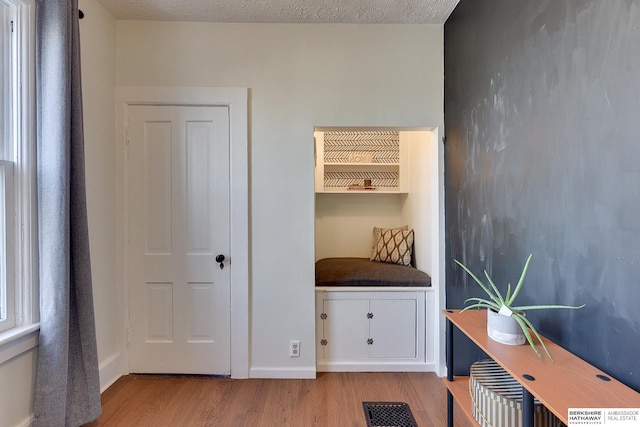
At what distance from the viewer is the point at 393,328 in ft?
8.13

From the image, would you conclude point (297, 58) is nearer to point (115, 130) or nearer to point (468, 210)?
point (115, 130)

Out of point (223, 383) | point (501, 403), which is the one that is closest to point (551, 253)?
point (501, 403)

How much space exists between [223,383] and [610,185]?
2467mm

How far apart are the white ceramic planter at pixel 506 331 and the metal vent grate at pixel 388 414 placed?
1004 mm

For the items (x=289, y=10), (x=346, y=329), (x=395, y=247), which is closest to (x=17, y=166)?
(x=289, y=10)

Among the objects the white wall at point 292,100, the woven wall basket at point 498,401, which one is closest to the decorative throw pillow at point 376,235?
the white wall at point 292,100

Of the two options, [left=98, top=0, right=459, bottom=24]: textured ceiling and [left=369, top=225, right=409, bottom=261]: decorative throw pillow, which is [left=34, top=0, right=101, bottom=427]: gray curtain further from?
[left=369, top=225, right=409, bottom=261]: decorative throw pillow

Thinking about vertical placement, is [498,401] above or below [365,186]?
below

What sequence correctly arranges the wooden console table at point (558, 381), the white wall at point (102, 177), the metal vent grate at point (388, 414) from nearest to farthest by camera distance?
1. the wooden console table at point (558, 381)
2. the metal vent grate at point (388, 414)
3. the white wall at point (102, 177)

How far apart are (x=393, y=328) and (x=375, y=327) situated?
14 cm

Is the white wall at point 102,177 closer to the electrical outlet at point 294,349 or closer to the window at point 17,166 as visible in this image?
the window at point 17,166

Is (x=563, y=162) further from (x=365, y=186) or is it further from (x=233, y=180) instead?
(x=365, y=186)

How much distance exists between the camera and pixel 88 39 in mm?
2057

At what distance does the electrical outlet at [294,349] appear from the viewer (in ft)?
7.82
